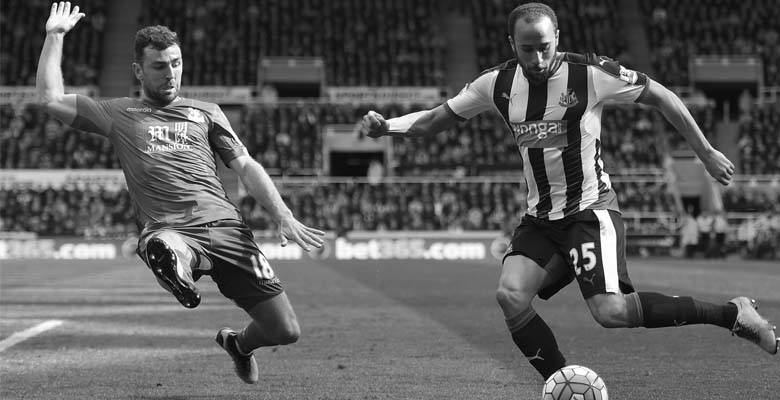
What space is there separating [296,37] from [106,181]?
1185 centimetres

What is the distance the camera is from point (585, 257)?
20.4 feet

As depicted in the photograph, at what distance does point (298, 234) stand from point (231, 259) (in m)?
0.67

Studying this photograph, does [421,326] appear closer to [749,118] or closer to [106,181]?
[106,181]

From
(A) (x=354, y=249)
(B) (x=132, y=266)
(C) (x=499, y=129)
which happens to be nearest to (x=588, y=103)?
(B) (x=132, y=266)

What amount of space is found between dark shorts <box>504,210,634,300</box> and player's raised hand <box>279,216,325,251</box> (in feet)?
3.86

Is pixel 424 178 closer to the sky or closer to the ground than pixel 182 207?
closer to the ground

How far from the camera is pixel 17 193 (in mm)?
35750

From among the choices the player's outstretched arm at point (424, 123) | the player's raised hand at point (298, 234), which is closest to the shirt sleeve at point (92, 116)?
the player's raised hand at point (298, 234)

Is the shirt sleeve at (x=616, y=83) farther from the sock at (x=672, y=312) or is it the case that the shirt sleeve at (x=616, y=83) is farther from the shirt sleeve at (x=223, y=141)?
the shirt sleeve at (x=223, y=141)

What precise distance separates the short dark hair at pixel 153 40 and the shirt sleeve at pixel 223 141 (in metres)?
0.57

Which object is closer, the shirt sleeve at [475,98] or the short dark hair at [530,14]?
the short dark hair at [530,14]

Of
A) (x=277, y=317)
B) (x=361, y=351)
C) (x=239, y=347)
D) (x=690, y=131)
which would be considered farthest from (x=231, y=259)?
(x=361, y=351)

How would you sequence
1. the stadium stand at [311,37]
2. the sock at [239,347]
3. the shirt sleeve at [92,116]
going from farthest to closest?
the stadium stand at [311,37]
the sock at [239,347]
the shirt sleeve at [92,116]

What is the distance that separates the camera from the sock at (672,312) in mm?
6254
